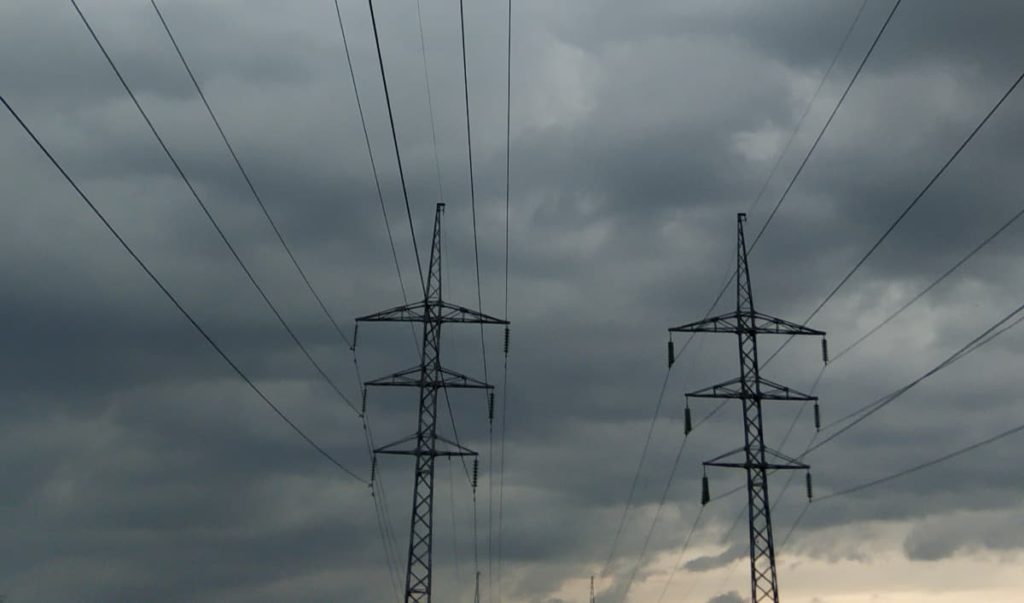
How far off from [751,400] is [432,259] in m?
18.7

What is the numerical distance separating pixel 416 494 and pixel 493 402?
9569mm

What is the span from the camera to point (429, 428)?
64188mm

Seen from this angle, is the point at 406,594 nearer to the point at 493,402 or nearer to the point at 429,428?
the point at 429,428

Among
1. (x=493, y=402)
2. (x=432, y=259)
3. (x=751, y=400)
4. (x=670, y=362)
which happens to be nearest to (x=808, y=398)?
(x=751, y=400)

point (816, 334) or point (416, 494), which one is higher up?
point (816, 334)

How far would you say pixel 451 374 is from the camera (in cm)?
6462

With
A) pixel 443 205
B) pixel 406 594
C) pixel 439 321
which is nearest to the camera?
pixel 406 594

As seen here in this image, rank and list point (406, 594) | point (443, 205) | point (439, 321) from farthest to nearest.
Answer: point (443, 205), point (439, 321), point (406, 594)

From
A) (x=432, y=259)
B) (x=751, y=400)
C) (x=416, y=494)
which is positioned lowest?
(x=416, y=494)

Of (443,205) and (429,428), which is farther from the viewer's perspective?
(443,205)

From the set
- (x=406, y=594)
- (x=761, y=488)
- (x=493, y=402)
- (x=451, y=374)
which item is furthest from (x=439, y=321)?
(x=761, y=488)

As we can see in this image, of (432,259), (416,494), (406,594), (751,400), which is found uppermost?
(432,259)

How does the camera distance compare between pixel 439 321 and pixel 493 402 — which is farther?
pixel 493 402

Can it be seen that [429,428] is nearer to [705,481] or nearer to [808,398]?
[705,481]
